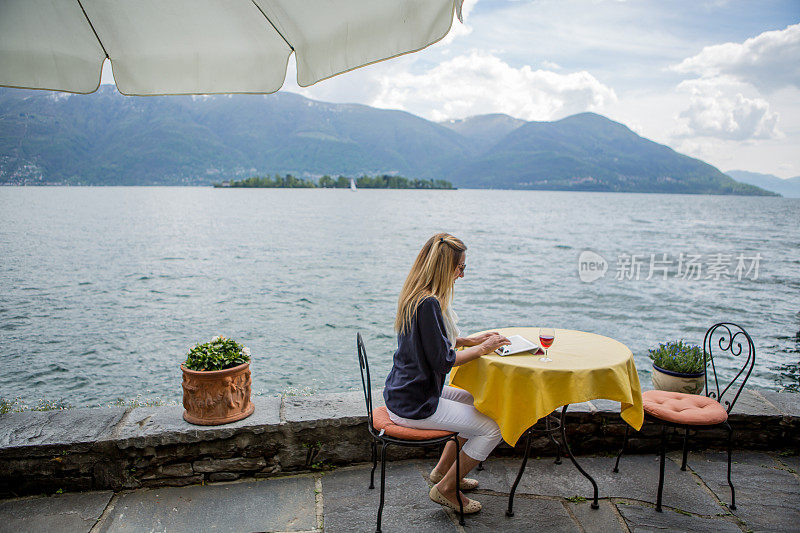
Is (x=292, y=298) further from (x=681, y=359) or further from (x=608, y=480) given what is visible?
(x=608, y=480)

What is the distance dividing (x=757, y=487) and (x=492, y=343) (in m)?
2.12

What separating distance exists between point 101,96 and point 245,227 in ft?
463

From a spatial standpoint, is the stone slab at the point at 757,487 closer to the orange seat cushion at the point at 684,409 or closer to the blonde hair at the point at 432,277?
the orange seat cushion at the point at 684,409

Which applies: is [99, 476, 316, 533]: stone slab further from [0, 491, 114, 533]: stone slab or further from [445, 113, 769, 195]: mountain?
[445, 113, 769, 195]: mountain

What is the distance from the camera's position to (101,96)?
159750 mm

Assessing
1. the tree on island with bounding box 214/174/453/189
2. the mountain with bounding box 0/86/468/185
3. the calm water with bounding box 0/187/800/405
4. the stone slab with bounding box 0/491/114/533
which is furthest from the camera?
the tree on island with bounding box 214/174/453/189

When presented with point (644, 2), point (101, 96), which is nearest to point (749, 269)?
point (644, 2)

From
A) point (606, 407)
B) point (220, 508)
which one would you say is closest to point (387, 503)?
point (220, 508)

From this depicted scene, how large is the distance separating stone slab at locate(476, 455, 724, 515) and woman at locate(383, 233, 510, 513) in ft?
1.80

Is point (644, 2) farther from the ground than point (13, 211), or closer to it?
farther from the ground

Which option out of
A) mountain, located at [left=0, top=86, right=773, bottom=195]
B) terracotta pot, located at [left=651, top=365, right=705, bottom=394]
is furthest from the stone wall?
mountain, located at [left=0, top=86, right=773, bottom=195]

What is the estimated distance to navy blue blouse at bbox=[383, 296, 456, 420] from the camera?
2.84 metres

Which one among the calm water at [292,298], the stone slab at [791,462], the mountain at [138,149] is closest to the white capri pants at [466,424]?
the stone slab at [791,462]

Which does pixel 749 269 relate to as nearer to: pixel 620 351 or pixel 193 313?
pixel 193 313
